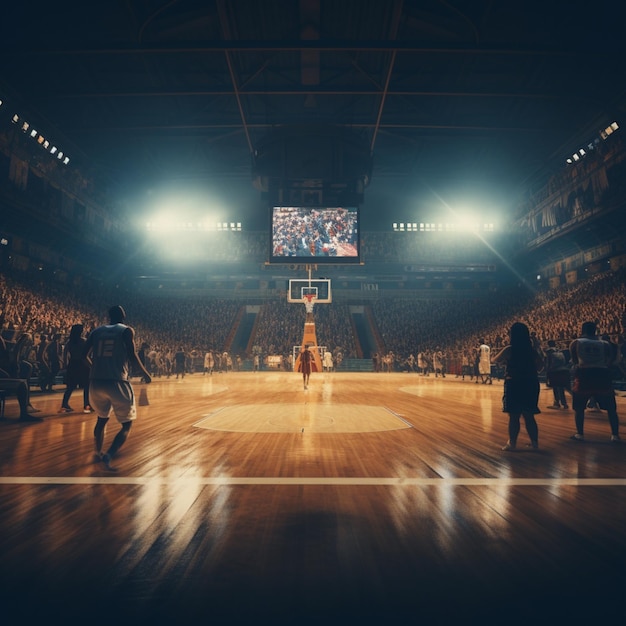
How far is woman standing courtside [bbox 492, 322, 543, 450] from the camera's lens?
5.03 m

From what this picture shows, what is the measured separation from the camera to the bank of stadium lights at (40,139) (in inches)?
820

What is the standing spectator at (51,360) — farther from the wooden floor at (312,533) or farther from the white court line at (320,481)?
the white court line at (320,481)

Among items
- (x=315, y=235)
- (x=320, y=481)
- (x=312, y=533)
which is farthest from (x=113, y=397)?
(x=315, y=235)

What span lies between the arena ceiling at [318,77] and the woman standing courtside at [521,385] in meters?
14.7

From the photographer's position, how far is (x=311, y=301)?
28844mm

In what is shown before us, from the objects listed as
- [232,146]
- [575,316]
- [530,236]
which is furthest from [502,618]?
[530,236]

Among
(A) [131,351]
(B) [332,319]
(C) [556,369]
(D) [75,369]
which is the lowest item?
(D) [75,369]

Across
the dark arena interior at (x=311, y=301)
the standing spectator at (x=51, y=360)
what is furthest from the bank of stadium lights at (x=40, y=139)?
the standing spectator at (x=51, y=360)

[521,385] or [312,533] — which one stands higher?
[521,385]

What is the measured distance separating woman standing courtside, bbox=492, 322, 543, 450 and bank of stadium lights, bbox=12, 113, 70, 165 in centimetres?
2506

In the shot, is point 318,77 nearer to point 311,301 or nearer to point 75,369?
point 311,301

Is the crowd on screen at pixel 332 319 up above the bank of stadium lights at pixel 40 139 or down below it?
below

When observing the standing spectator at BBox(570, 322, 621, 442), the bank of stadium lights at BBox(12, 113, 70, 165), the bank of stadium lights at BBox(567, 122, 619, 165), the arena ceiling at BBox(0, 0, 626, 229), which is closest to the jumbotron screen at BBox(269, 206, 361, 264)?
the arena ceiling at BBox(0, 0, 626, 229)

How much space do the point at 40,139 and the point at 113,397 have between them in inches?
967
